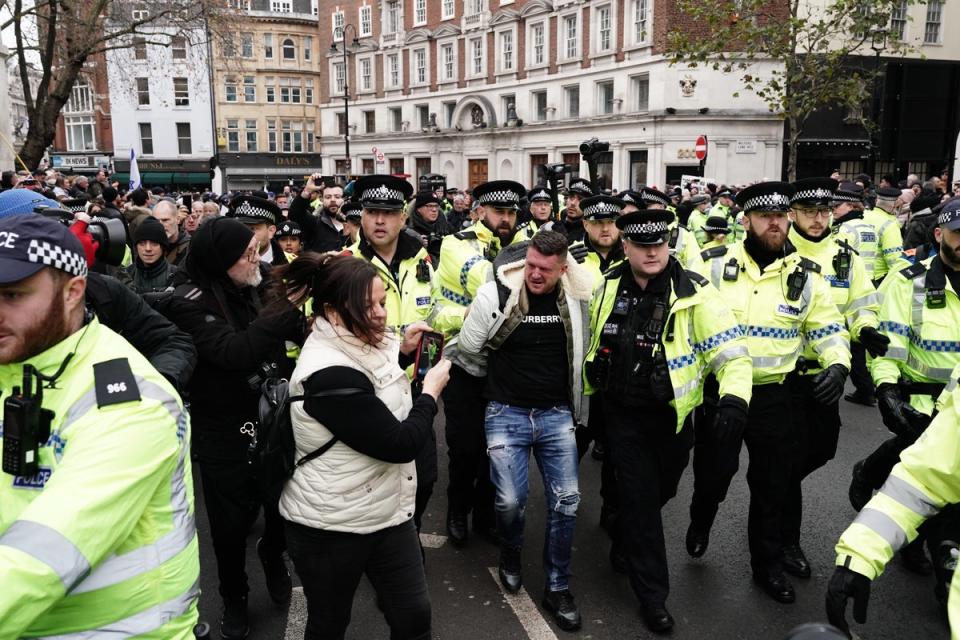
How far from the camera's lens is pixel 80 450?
1.69 m

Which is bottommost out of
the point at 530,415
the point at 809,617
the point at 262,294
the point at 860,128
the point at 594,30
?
the point at 809,617

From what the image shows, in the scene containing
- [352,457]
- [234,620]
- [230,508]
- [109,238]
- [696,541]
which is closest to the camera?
[352,457]

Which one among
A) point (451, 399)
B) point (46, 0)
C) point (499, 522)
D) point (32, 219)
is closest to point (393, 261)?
point (451, 399)

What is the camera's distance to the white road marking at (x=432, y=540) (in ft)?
16.4

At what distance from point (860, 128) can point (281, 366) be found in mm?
31777

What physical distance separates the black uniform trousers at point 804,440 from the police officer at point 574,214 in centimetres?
372

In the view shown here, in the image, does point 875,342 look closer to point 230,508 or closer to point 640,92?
point 230,508

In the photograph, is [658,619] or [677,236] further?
[677,236]

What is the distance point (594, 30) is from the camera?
111 feet

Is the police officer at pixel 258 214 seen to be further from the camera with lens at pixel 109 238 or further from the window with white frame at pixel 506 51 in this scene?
the window with white frame at pixel 506 51

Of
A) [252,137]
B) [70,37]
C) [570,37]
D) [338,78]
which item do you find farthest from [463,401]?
[252,137]

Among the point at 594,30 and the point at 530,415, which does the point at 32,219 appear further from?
the point at 594,30

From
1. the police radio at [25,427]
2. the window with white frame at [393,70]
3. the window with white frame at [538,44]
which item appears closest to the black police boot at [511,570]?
the police radio at [25,427]

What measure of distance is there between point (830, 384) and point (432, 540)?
8.77 feet
